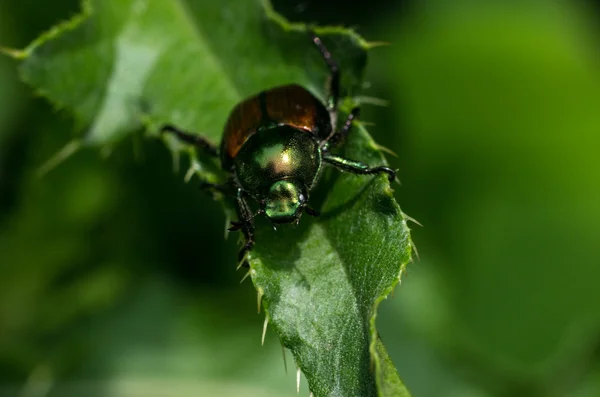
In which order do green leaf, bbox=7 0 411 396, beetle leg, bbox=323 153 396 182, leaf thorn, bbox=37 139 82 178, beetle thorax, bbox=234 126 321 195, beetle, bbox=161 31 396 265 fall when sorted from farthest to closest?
leaf thorn, bbox=37 139 82 178 < beetle thorax, bbox=234 126 321 195 < beetle, bbox=161 31 396 265 < beetle leg, bbox=323 153 396 182 < green leaf, bbox=7 0 411 396

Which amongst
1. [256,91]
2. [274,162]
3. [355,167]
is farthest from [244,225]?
[256,91]

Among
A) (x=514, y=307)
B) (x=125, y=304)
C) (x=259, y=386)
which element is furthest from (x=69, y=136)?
(x=514, y=307)

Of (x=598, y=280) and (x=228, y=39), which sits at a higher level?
(x=228, y=39)

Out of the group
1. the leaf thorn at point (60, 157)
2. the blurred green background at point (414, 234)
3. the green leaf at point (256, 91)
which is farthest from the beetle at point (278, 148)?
the blurred green background at point (414, 234)

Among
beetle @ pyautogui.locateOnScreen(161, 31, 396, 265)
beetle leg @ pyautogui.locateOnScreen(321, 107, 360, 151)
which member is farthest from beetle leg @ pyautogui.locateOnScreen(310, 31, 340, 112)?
beetle leg @ pyautogui.locateOnScreen(321, 107, 360, 151)

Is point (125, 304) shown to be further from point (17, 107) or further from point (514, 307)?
point (514, 307)

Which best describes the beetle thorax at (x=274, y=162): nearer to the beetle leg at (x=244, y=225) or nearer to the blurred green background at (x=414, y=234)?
the beetle leg at (x=244, y=225)

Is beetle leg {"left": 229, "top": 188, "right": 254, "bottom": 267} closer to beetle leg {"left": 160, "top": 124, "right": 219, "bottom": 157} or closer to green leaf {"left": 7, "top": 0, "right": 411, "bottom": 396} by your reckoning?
green leaf {"left": 7, "top": 0, "right": 411, "bottom": 396}
